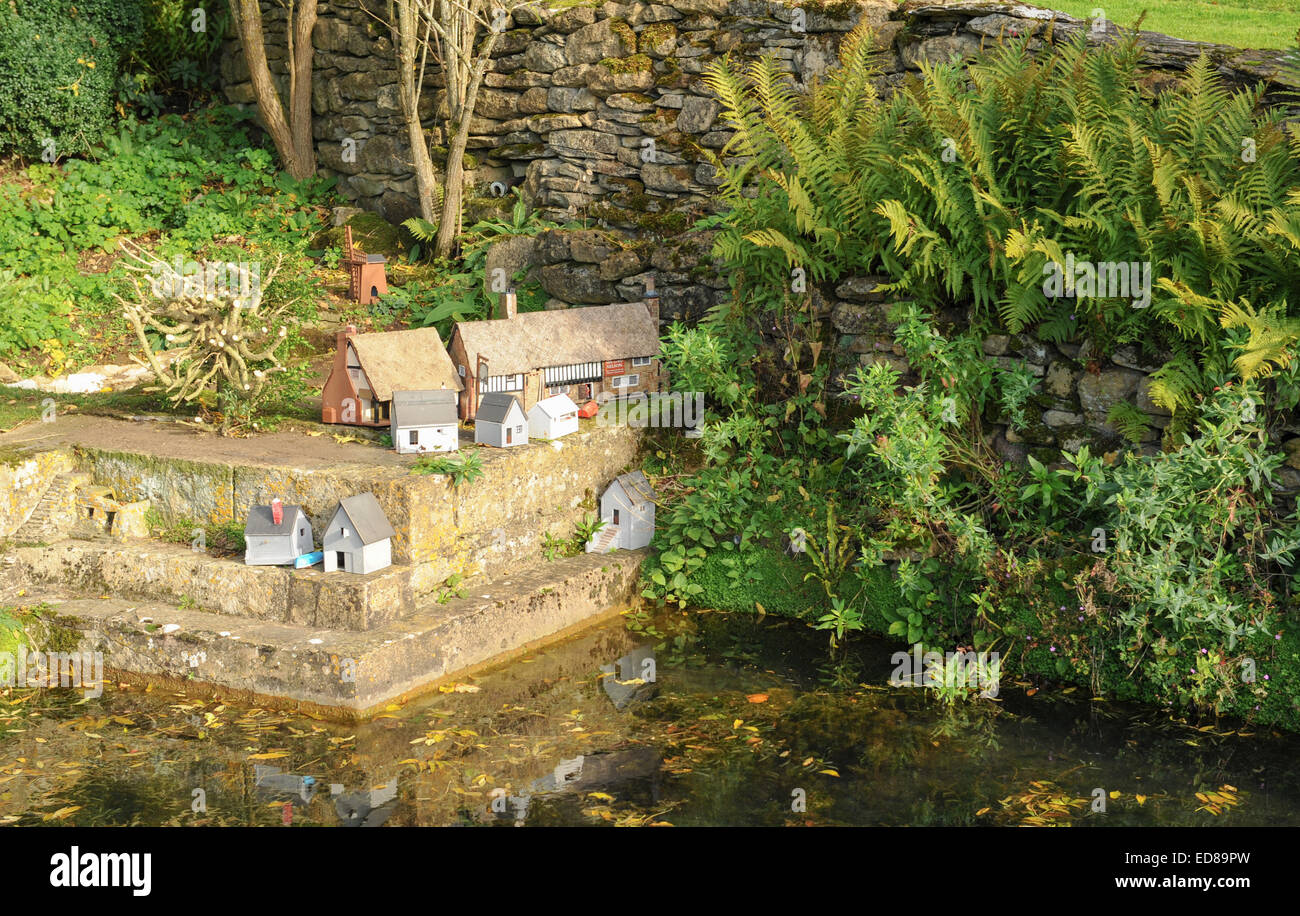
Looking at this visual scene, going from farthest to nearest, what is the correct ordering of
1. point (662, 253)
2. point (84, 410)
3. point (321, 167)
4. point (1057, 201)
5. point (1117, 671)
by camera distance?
point (321, 167) → point (662, 253) → point (84, 410) → point (1057, 201) → point (1117, 671)

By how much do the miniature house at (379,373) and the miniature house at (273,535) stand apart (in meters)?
1.06

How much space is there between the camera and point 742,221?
9.27 metres

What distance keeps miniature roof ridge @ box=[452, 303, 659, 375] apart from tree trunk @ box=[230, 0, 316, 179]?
4857 millimetres

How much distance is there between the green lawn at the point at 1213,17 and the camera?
10023 mm

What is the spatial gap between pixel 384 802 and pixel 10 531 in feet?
11.4

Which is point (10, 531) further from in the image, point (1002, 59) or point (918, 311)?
point (1002, 59)

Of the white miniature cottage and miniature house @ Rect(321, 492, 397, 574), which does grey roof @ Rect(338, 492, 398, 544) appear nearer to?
miniature house @ Rect(321, 492, 397, 574)

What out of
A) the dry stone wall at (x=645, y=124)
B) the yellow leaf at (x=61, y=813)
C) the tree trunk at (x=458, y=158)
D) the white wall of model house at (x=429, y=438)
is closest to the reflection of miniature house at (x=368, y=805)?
the yellow leaf at (x=61, y=813)

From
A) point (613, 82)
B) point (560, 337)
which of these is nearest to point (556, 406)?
point (560, 337)

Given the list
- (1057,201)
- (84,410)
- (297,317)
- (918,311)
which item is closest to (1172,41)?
(1057,201)

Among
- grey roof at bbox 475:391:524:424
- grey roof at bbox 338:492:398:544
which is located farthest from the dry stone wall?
grey roof at bbox 338:492:398:544

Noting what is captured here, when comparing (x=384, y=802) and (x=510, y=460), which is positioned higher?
(x=510, y=460)

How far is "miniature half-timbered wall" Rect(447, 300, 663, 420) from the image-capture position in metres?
8.84

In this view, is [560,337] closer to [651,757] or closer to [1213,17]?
[651,757]
